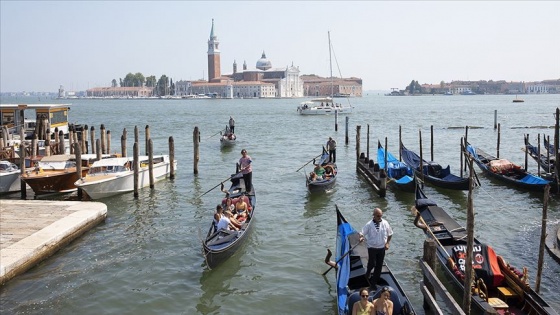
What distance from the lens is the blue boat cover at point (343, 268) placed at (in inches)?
317

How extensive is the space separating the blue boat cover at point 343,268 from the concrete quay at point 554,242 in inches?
155

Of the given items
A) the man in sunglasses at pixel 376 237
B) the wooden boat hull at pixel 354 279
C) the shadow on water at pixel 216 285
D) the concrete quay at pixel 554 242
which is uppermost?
the man in sunglasses at pixel 376 237

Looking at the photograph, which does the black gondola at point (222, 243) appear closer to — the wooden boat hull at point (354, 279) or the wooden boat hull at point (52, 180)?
the wooden boat hull at point (354, 279)

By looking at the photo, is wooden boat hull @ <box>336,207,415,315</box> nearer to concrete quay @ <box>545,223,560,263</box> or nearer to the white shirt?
the white shirt

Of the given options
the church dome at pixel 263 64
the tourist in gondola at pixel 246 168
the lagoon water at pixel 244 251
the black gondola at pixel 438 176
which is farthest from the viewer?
the church dome at pixel 263 64

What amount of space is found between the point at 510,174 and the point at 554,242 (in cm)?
841

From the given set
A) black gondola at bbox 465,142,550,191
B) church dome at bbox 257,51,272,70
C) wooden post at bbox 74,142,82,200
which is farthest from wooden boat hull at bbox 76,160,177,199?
church dome at bbox 257,51,272,70

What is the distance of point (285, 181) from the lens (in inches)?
811

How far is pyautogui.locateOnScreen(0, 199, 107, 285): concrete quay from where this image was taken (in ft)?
33.3

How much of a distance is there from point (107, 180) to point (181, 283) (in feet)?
24.5

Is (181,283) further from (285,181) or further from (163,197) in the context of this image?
(285,181)

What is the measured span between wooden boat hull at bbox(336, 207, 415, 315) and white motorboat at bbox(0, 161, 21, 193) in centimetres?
1177

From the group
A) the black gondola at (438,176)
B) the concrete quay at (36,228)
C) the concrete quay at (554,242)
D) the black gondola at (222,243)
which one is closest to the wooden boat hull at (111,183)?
the concrete quay at (36,228)

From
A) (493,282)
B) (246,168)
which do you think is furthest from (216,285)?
(246,168)
